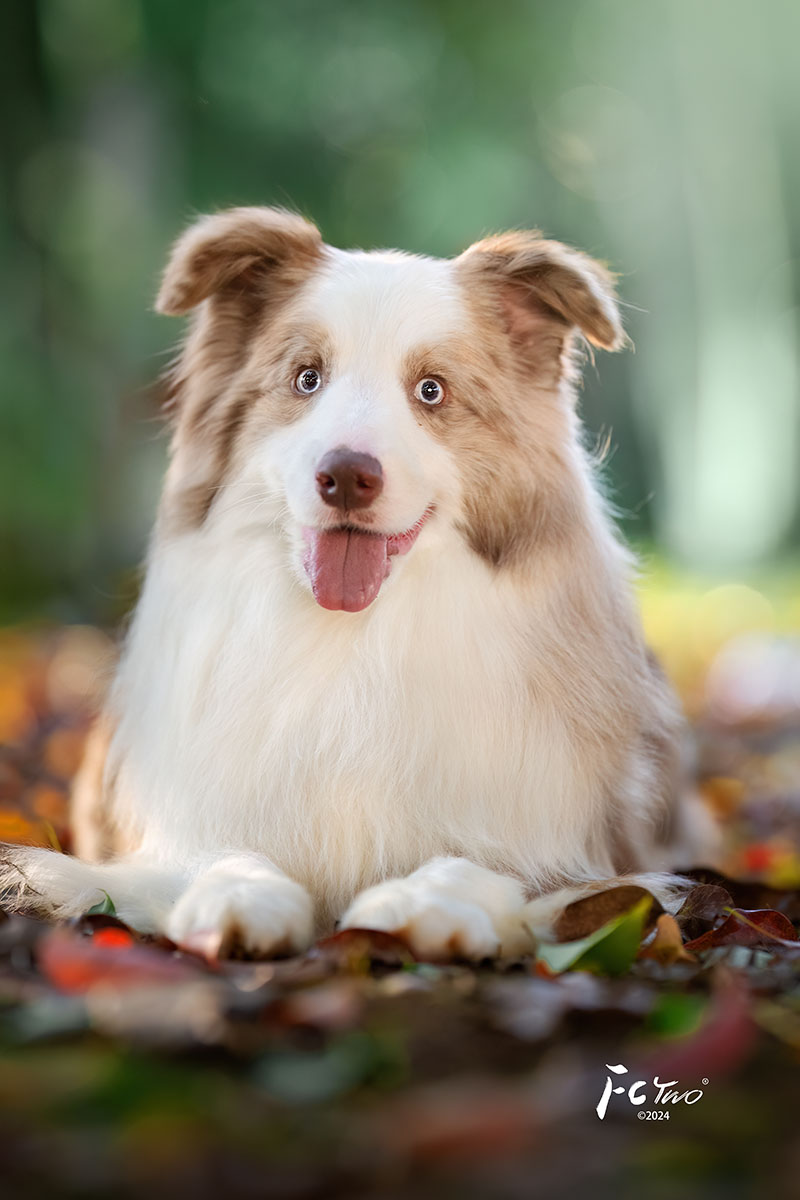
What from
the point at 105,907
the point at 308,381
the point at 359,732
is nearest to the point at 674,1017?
the point at 359,732

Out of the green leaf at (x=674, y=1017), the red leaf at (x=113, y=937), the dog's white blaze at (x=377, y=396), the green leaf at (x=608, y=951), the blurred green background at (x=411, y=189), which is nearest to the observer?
the green leaf at (x=674, y=1017)

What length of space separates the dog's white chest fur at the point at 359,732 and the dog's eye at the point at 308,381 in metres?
0.35

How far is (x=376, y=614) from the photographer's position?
2555 millimetres

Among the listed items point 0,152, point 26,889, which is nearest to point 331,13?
point 0,152

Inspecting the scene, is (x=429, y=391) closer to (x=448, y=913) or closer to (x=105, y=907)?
Result: (x=448, y=913)

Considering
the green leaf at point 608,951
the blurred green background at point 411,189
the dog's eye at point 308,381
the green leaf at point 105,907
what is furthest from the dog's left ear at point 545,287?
the blurred green background at point 411,189

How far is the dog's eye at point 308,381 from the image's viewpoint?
259 centimetres

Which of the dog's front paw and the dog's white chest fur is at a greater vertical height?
the dog's white chest fur

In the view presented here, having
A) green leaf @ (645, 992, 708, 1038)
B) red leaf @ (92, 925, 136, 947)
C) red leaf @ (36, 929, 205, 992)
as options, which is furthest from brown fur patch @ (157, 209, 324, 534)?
green leaf @ (645, 992, 708, 1038)

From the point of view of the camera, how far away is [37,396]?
10.4 metres

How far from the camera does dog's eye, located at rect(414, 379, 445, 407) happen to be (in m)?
2.56

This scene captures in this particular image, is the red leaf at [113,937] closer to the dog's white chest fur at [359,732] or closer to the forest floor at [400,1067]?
the forest floor at [400,1067]

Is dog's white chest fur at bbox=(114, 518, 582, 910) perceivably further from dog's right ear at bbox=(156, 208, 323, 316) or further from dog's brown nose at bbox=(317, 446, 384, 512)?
dog's right ear at bbox=(156, 208, 323, 316)

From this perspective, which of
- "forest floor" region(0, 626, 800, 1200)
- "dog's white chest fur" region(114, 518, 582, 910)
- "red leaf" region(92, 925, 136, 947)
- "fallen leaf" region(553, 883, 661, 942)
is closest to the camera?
"forest floor" region(0, 626, 800, 1200)
